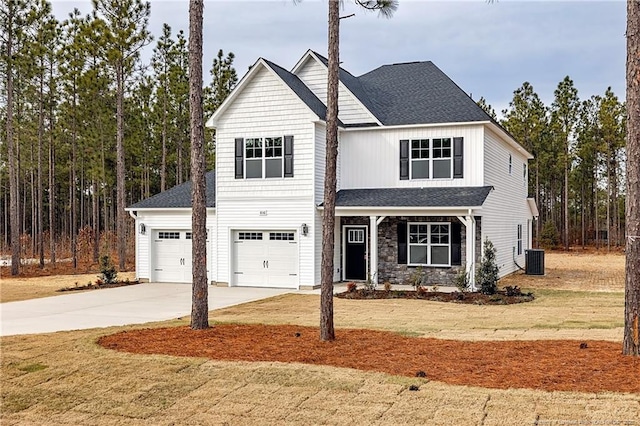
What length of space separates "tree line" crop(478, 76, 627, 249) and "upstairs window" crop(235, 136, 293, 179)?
2672cm

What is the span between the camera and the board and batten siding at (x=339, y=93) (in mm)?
20109

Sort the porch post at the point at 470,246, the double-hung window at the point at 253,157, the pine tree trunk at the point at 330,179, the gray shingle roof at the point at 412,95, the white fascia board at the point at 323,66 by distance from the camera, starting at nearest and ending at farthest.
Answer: the pine tree trunk at the point at 330,179, the porch post at the point at 470,246, the gray shingle roof at the point at 412,95, the double-hung window at the point at 253,157, the white fascia board at the point at 323,66

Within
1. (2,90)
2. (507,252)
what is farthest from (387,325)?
(2,90)

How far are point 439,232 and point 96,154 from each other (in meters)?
20.9

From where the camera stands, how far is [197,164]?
10.1m

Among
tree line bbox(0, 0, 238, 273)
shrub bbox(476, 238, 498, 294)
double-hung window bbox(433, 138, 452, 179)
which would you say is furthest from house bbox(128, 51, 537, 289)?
tree line bbox(0, 0, 238, 273)

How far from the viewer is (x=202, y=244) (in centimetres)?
1034

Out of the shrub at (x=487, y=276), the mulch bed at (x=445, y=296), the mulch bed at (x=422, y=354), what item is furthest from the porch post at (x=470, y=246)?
the mulch bed at (x=422, y=354)

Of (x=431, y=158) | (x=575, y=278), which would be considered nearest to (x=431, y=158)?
(x=431, y=158)

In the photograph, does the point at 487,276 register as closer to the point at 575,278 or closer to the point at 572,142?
the point at 575,278

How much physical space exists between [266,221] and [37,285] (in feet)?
29.2

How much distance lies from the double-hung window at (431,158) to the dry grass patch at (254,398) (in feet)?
41.3

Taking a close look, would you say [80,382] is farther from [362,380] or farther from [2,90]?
[2,90]

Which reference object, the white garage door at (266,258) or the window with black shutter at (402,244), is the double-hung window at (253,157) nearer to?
the white garage door at (266,258)
